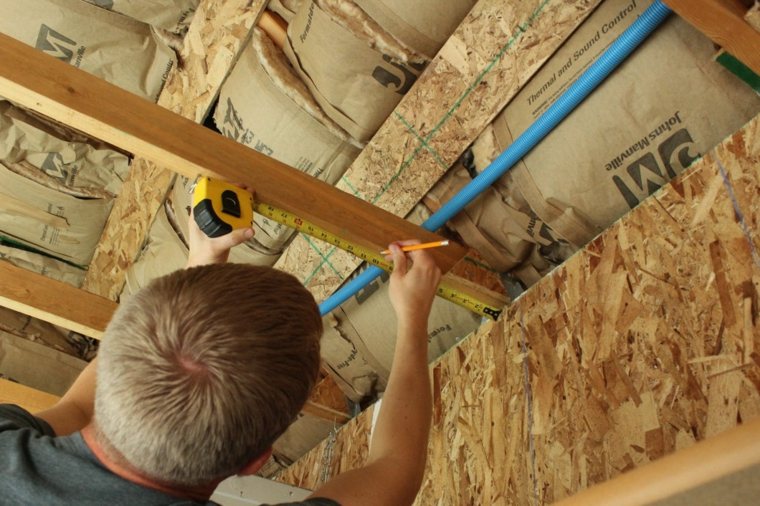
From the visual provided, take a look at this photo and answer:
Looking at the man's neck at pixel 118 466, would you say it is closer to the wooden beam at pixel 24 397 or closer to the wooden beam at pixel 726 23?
→ the wooden beam at pixel 726 23

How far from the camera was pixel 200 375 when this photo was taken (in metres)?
0.85

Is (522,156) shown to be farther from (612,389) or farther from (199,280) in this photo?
(199,280)

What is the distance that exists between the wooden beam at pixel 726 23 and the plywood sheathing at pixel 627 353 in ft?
0.50

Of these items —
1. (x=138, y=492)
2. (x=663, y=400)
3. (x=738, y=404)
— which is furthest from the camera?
(x=663, y=400)

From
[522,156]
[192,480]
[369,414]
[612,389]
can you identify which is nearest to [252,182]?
[522,156]

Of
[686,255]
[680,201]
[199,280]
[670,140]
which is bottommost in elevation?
[199,280]

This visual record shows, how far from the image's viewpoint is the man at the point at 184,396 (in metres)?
0.84

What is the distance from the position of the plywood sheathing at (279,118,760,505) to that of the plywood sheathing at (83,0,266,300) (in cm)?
130

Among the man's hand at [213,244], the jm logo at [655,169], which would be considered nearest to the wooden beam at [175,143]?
the man's hand at [213,244]

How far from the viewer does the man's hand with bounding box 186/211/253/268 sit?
1474 millimetres

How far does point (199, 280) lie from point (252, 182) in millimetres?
698

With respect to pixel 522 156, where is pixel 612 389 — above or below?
below

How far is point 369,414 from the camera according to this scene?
2.67 meters

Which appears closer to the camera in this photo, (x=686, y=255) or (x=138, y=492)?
(x=138, y=492)
